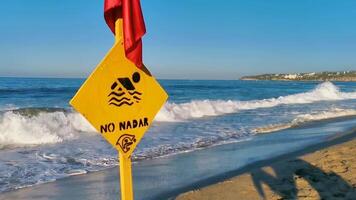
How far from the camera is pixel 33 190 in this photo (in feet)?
23.1

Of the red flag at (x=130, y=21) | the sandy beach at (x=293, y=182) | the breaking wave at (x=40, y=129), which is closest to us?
the red flag at (x=130, y=21)

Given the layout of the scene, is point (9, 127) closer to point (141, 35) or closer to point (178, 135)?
point (178, 135)

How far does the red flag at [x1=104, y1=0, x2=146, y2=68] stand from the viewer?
306 cm

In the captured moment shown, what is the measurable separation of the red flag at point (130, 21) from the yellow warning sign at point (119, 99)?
5 centimetres

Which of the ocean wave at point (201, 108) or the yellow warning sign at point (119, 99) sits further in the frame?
the ocean wave at point (201, 108)

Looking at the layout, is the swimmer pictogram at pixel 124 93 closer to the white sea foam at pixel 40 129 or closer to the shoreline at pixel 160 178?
the shoreline at pixel 160 178

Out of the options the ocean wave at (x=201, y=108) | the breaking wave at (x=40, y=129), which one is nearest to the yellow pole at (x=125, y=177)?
the breaking wave at (x=40, y=129)

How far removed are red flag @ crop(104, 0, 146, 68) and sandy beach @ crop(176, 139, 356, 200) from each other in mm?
3712

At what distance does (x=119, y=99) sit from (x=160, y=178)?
4.89 meters

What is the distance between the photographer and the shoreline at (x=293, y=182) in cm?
633

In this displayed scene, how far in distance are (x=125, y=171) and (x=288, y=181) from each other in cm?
444

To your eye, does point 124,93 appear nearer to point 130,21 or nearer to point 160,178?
point 130,21

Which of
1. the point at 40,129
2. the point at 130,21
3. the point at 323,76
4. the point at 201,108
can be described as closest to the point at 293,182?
the point at 130,21

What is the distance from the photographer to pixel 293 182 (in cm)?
696
